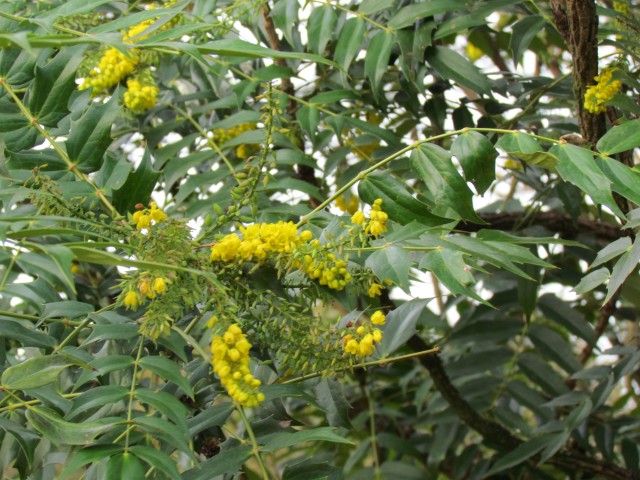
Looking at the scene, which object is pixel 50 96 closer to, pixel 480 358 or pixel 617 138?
pixel 617 138

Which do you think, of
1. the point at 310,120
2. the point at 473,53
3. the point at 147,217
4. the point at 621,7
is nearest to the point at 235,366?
the point at 147,217

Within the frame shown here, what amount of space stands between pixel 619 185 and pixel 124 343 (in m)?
0.59

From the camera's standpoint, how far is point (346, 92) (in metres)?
1.31

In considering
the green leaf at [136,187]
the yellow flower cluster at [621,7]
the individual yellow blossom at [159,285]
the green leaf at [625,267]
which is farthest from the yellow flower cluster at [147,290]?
the yellow flower cluster at [621,7]

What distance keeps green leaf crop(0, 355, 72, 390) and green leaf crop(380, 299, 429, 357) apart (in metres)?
0.37

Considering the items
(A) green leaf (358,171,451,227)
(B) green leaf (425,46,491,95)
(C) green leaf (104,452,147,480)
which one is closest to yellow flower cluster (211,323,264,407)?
(C) green leaf (104,452,147,480)

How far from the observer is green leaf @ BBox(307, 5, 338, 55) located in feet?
4.03

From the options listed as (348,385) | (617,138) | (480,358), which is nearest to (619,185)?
(617,138)

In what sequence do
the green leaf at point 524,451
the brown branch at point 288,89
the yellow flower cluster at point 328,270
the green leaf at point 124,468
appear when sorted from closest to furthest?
1. the green leaf at point 124,468
2. the yellow flower cluster at point 328,270
3. the green leaf at point 524,451
4. the brown branch at point 288,89

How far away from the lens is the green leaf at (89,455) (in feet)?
2.31

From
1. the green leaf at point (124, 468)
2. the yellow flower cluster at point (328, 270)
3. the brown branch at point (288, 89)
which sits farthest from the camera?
the brown branch at point (288, 89)

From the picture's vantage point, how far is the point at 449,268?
80cm

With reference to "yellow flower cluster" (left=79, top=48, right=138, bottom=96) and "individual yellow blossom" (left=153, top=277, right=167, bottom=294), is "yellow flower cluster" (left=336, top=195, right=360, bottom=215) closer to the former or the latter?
"yellow flower cluster" (left=79, top=48, right=138, bottom=96)

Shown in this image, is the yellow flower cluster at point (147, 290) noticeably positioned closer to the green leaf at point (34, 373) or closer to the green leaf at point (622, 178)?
the green leaf at point (34, 373)
